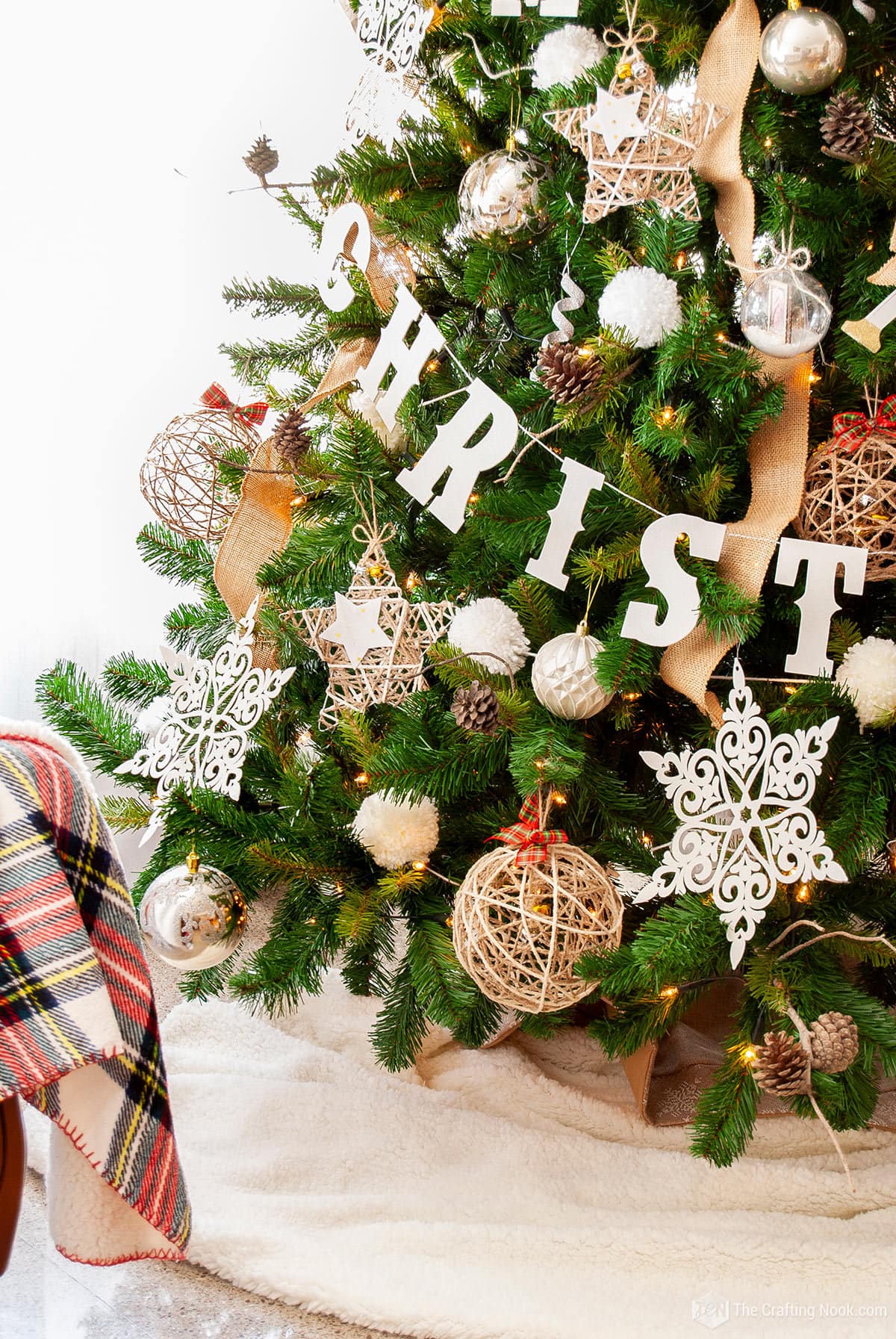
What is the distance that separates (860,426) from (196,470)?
2.45ft

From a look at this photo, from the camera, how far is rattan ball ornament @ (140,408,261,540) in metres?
1.25

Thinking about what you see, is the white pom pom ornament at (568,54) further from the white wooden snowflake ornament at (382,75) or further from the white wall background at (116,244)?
the white wall background at (116,244)

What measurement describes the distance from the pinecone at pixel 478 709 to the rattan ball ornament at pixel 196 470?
469 mm

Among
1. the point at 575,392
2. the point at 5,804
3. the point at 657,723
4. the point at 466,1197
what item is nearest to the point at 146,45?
the point at 575,392

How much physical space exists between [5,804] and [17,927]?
0.21 ft

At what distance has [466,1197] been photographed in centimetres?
102

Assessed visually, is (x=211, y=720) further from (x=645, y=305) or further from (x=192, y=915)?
(x=645, y=305)

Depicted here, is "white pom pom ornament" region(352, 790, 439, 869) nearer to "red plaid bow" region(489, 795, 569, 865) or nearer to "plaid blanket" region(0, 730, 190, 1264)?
"red plaid bow" region(489, 795, 569, 865)

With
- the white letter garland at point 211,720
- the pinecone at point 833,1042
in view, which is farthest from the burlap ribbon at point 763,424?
the white letter garland at point 211,720

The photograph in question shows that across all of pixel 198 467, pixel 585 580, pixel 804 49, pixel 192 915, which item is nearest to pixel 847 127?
pixel 804 49

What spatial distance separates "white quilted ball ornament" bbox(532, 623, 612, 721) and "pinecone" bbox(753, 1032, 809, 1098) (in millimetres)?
307

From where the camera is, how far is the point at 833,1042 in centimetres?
85

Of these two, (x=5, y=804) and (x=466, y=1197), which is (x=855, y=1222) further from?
(x=5, y=804)

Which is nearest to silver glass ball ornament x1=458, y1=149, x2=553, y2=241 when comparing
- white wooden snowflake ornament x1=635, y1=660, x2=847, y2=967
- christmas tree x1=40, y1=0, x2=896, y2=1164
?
christmas tree x1=40, y1=0, x2=896, y2=1164
